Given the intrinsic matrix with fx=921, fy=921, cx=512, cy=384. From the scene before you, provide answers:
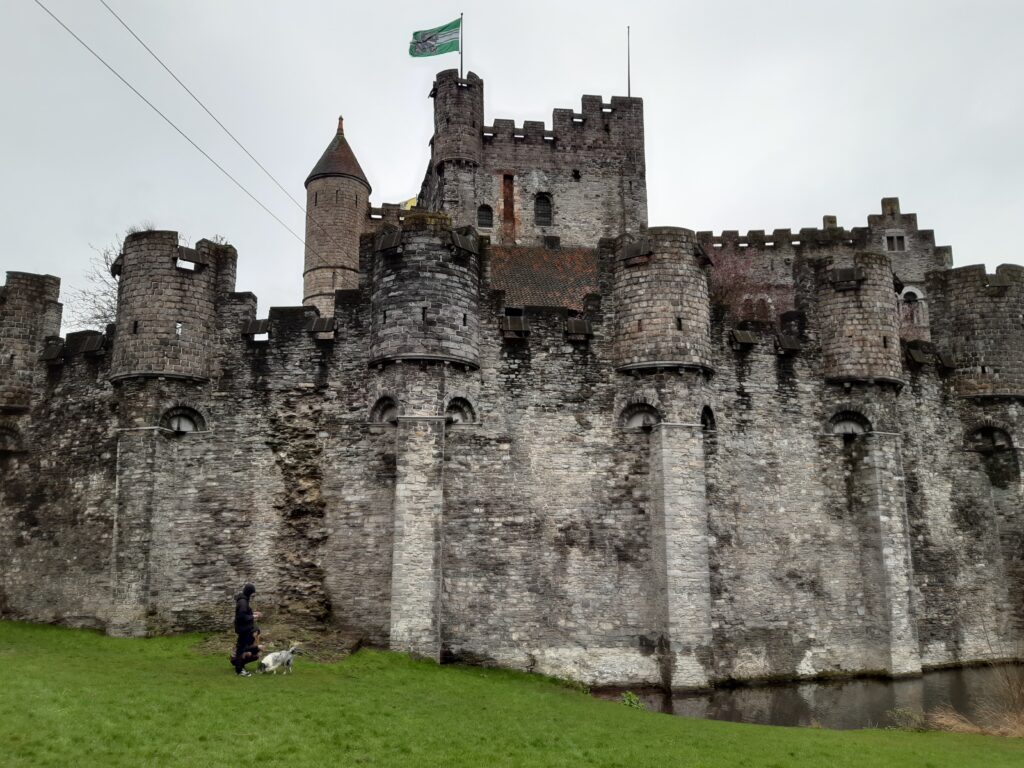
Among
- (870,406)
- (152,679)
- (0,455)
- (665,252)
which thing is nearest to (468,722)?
(152,679)

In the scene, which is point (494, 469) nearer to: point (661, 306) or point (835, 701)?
point (661, 306)

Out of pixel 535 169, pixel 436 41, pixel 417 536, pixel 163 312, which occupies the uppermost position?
pixel 436 41

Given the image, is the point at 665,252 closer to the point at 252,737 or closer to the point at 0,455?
the point at 252,737

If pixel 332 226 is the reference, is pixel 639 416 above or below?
below

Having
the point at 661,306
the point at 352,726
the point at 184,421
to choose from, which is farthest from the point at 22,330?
the point at 661,306

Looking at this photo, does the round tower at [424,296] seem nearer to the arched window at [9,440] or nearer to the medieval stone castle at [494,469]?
the medieval stone castle at [494,469]

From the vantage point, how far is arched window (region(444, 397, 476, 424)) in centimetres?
2159

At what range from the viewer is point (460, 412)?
21766mm

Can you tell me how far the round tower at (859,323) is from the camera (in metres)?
23.6

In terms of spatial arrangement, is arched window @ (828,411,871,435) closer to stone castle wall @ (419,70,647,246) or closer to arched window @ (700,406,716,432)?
arched window @ (700,406,716,432)

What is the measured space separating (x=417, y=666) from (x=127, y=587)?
6737mm

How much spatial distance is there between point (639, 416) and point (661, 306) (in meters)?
2.69

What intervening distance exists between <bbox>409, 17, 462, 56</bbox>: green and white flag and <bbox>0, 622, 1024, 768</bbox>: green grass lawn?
38.2 m

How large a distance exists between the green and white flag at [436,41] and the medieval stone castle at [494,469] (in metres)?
29.5
